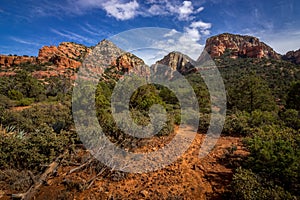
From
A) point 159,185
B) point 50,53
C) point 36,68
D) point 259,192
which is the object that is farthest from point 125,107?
point 50,53

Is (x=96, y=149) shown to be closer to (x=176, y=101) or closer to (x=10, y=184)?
(x=10, y=184)

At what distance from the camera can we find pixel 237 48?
8544 cm

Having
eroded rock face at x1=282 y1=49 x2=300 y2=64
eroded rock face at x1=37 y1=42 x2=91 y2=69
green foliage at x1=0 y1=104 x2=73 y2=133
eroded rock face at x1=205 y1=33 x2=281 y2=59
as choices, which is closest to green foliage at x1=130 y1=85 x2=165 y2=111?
green foliage at x1=0 y1=104 x2=73 y2=133

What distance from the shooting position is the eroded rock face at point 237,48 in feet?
231

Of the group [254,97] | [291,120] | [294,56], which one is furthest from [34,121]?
[294,56]

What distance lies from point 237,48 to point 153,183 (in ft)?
316

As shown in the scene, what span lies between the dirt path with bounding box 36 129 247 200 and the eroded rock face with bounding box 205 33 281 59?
75.2 meters

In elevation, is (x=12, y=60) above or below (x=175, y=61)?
above

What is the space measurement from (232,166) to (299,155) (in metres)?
2.11

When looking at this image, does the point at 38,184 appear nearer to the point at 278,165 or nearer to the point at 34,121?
the point at 278,165

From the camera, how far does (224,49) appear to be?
3287 inches

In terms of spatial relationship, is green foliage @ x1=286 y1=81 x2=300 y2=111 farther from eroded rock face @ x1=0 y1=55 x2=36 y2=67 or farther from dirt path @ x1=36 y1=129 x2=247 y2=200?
eroded rock face @ x1=0 y1=55 x2=36 y2=67

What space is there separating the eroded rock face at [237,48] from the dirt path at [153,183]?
247 ft

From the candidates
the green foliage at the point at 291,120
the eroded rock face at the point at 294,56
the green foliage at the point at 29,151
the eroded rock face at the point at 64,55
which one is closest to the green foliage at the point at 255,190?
the green foliage at the point at 29,151
